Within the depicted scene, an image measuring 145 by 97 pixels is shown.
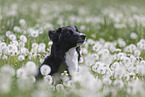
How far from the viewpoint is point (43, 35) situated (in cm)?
845

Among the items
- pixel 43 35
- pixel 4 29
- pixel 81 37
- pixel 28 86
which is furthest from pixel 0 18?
pixel 28 86

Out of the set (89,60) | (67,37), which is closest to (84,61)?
(89,60)

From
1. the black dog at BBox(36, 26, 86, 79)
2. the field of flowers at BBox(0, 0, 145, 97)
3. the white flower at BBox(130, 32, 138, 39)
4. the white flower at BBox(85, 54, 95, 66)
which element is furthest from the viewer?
the white flower at BBox(130, 32, 138, 39)

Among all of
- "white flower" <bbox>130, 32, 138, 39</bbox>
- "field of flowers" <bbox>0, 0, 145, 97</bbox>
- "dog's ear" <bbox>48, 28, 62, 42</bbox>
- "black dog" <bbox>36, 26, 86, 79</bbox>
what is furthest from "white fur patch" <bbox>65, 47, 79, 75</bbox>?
"white flower" <bbox>130, 32, 138, 39</bbox>

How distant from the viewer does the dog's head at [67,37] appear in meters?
4.98

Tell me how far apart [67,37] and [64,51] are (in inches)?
12.1

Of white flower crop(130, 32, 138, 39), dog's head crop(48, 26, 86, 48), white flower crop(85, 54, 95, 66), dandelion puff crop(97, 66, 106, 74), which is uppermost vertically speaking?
white flower crop(130, 32, 138, 39)

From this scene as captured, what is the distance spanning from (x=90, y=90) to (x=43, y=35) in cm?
579

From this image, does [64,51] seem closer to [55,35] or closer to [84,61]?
[55,35]

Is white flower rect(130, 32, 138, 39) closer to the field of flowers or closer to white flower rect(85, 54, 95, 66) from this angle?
the field of flowers

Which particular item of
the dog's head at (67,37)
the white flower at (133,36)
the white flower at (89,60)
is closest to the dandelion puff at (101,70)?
the white flower at (89,60)

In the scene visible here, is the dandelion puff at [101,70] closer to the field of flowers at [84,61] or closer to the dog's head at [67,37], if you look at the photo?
the field of flowers at [84,61]

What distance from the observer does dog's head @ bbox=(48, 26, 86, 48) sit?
4.98 meters

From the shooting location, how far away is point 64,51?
16.3 feet
